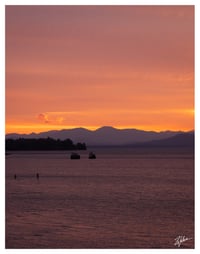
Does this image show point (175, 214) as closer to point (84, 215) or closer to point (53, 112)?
point (84, 215)

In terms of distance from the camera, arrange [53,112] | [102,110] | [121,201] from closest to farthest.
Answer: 1. [121,201]
2. [53,112]
3. [102,110]

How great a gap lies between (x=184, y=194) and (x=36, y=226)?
13.6 meters

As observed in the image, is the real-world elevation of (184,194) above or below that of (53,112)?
below

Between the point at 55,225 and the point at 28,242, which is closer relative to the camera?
the point at 28,242

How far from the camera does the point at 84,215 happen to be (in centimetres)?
1764

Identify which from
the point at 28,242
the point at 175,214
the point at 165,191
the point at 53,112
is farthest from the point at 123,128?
the point at 28,242

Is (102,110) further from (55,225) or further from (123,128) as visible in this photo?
(55,225)
